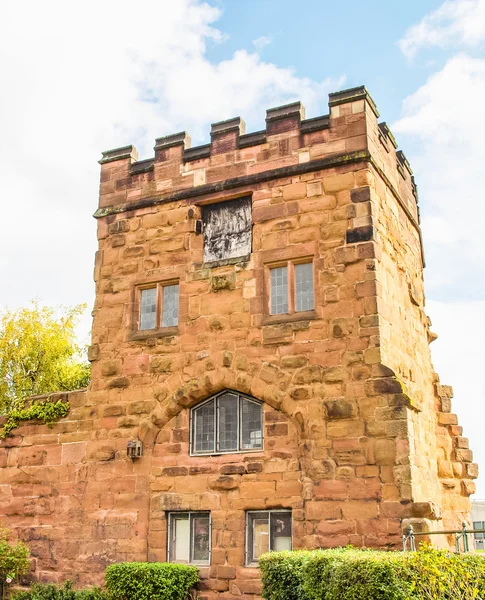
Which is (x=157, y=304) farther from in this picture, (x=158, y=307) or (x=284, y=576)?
(x=284, y=576)

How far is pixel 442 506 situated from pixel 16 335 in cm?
1612

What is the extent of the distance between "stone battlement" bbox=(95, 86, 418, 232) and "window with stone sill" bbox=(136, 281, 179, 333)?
1737 millimetres

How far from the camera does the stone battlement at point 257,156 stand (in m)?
13.6

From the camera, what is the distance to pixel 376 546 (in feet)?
37.3

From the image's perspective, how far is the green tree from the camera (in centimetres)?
2511

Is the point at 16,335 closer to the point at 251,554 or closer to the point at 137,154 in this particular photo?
the point at 137,154

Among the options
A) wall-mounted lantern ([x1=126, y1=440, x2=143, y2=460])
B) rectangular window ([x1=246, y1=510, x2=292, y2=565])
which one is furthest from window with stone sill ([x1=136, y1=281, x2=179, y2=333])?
rectangular window ([x1=246, y1=510, x2=292, y2=565])

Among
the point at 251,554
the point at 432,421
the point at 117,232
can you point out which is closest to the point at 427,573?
the point at 251,554

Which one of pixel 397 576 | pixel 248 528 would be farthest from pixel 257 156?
pixel 397 576

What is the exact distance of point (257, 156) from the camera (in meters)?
14.3

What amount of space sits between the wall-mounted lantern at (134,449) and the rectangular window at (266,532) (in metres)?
2.34

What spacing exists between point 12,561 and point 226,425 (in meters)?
4.65

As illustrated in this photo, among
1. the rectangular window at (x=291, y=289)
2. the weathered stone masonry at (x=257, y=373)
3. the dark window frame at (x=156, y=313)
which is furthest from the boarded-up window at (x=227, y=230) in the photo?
the dark window frame at (x=156, y=313)

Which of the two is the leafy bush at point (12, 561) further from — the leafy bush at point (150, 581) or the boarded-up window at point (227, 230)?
the boarded-up window at point (227, 230)
